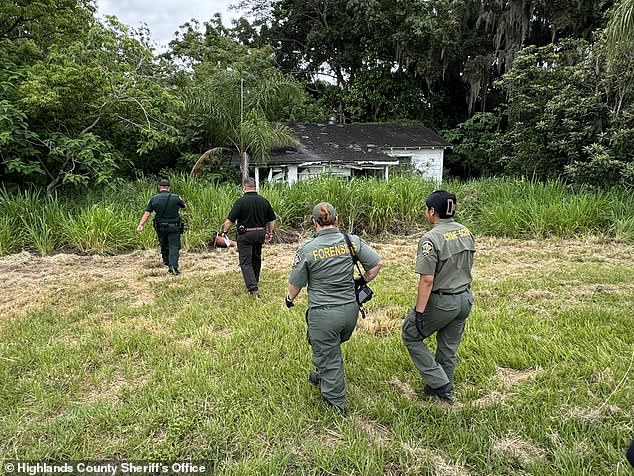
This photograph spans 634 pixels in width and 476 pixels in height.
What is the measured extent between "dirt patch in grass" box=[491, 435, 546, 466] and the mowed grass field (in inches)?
0.5

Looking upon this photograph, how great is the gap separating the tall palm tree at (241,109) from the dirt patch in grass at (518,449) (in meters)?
12.3

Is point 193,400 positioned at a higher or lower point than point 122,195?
lower

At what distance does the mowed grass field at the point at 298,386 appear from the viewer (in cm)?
273

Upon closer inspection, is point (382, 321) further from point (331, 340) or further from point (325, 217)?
point (325, 217)

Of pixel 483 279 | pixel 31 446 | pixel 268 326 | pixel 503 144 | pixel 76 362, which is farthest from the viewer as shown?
pixel 503 144

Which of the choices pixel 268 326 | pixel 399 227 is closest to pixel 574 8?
pixel 399 227

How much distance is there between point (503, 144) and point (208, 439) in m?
17.2

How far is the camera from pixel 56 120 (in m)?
10.9

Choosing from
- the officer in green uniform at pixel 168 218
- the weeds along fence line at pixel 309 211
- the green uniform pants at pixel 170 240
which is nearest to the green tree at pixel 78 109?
the weeds along fence line at pixel 309 211

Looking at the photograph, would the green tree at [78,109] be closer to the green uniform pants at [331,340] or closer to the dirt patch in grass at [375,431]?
the green uniform pants at [331,340]

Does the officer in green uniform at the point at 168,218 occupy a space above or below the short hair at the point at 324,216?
below

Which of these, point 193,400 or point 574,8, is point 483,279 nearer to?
point 193,400

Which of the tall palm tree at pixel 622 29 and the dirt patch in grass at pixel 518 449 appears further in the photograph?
the tall palm tree at pixel 622 29

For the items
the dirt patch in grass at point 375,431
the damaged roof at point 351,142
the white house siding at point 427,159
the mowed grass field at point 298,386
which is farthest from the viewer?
the white house siding at point 427,159
